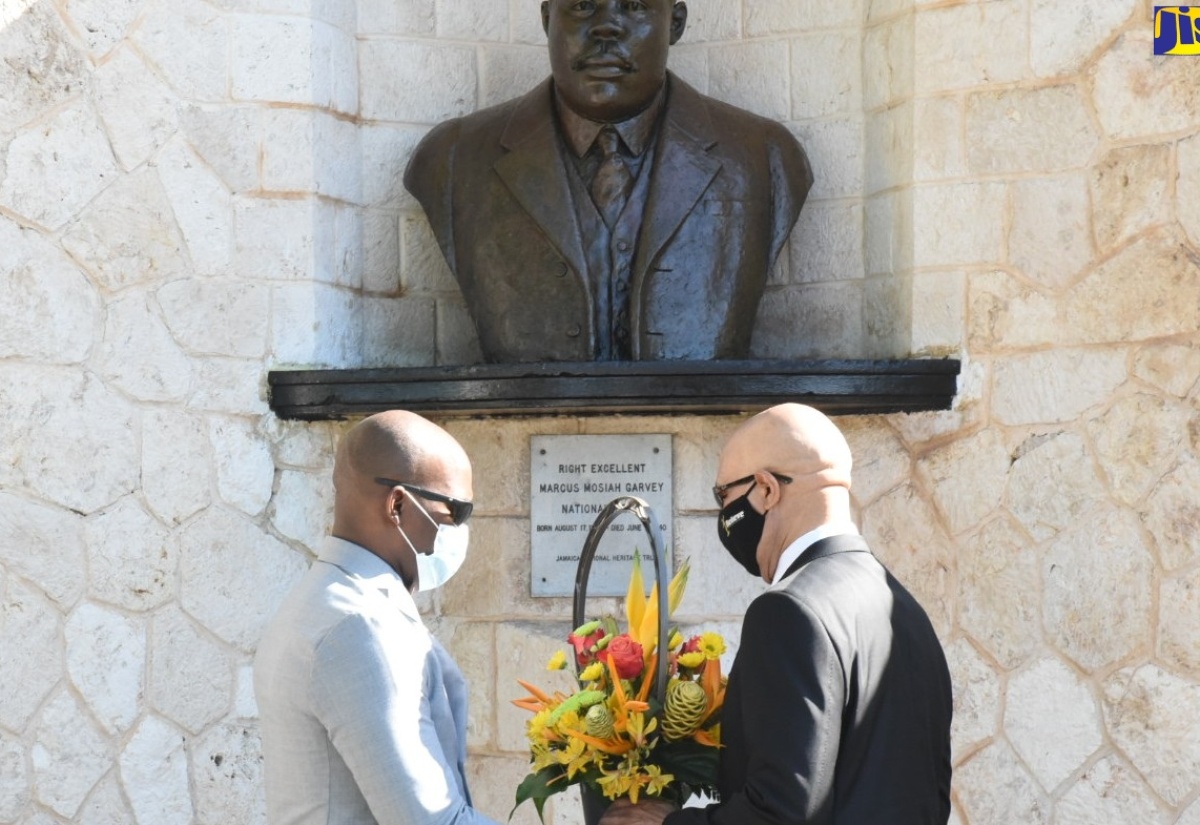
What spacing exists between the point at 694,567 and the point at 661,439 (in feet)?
1.04

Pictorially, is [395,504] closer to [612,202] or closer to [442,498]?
[442,498]

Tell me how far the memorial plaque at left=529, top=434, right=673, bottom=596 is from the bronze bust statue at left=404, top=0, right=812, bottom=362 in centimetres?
22

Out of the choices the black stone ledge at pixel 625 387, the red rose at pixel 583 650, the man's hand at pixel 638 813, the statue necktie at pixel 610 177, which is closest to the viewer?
the man's hand at pixel 638 813

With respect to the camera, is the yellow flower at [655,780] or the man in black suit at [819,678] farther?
the yellow flower at [655,780]

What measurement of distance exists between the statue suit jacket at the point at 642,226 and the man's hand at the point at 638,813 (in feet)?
5.52

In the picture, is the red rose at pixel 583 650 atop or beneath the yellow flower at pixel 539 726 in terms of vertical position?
atop

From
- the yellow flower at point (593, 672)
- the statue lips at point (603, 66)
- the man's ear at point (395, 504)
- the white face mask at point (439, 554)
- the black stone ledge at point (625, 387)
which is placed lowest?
the yellow flower at point (593, 672)

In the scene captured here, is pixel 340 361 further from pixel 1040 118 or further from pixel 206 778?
pixel 1040 118

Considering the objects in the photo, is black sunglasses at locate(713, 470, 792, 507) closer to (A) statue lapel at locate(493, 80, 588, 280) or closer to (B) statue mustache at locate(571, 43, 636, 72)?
(A) statue lapel at locate(493, 80, 588, 280)

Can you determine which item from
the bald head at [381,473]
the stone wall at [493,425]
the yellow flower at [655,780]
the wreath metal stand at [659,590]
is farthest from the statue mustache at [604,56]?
the yellow flower at [655,780]

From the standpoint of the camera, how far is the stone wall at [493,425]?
145 inches

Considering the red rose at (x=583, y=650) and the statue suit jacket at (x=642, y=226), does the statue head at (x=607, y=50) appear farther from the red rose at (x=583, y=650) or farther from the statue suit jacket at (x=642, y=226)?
the red rose at (x=583, y=650)

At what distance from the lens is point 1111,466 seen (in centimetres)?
372

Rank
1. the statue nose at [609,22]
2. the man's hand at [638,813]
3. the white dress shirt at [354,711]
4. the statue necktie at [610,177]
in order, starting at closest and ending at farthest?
the white dress shirt at [354,711]
the man's hand at [638,813]
the statue nose at [609,22]
the statue necktie at [610,177]
